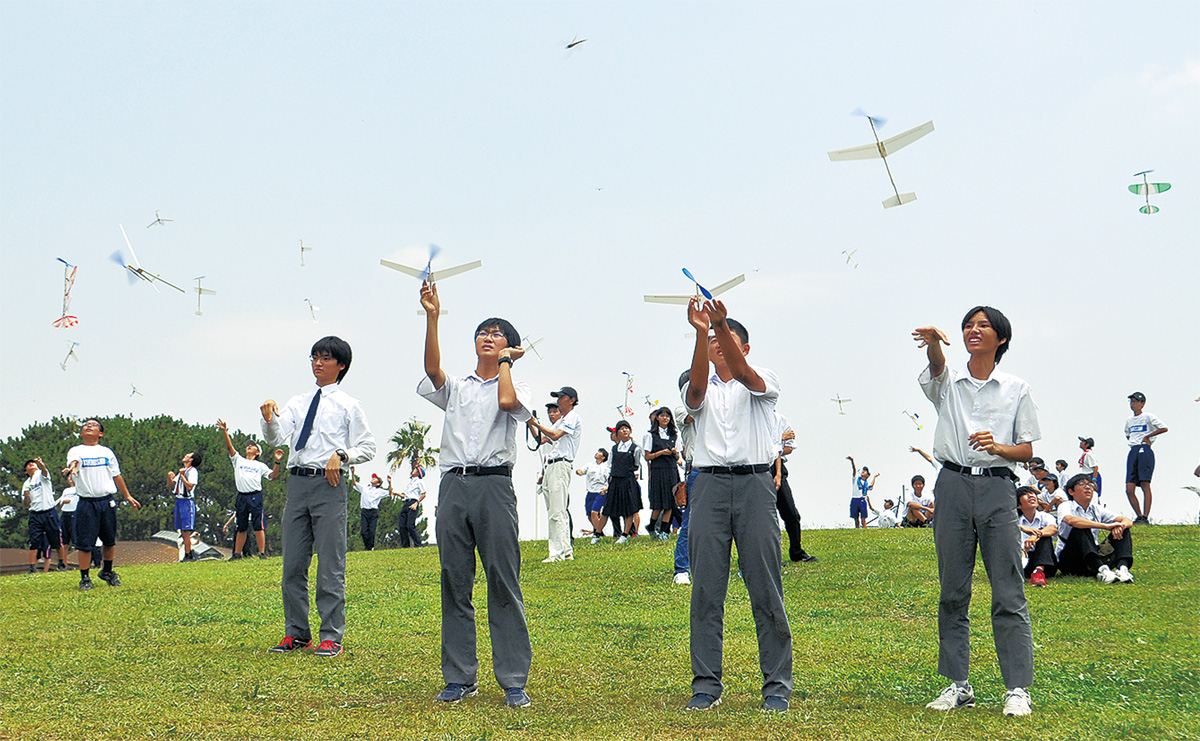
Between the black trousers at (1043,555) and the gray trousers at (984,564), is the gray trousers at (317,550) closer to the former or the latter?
the gray trousers at (984,564)

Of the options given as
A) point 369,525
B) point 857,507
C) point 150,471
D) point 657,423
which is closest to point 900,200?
point 657,423

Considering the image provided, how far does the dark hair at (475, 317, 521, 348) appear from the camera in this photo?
6.72 meters

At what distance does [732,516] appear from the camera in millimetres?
6125

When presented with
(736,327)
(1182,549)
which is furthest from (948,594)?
(1182,549)

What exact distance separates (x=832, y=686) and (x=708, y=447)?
1.90 m

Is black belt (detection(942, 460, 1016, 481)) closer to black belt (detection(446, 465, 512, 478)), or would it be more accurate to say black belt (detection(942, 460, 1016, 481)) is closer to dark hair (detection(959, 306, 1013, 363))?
dark hair (detection(959, 306, 1013, 363))

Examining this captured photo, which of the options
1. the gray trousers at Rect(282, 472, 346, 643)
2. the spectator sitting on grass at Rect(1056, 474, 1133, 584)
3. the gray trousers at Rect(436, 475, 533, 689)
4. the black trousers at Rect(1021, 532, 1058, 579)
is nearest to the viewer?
the gray trousers at Rect(436, 475, 533, 689)

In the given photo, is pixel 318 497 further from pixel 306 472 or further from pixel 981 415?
pixel 981 415

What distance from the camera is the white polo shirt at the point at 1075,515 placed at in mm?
11727

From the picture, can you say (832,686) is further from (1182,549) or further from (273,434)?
(1182,549)

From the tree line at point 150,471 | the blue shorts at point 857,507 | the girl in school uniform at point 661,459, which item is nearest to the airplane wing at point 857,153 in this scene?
the girl in school uniform at point 661,459

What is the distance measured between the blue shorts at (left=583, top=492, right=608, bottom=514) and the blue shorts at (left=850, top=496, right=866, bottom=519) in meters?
8.51

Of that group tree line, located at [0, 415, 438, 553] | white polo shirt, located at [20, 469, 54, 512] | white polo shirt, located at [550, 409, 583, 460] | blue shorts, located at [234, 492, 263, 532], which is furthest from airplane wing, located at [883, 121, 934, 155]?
tree line, located at [0, 415, 438, 553]

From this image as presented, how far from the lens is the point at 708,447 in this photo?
621cm
